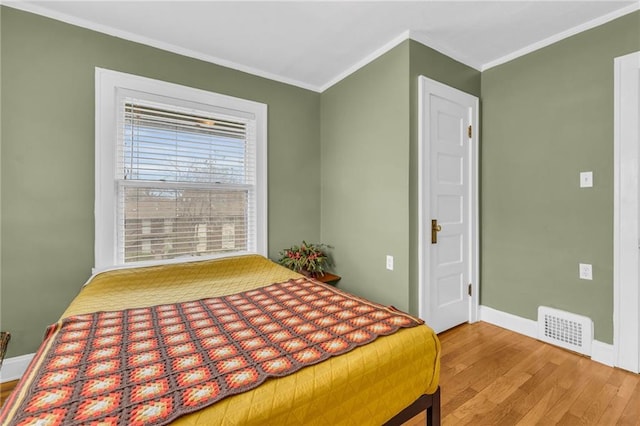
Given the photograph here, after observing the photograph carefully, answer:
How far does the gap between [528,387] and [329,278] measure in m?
1.65

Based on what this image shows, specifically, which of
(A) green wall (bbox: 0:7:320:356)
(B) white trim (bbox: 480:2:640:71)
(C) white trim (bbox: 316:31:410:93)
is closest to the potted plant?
(A) green wall (bbox: 0:7:320:356)

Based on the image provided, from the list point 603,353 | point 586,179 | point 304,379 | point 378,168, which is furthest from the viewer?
point 378,168

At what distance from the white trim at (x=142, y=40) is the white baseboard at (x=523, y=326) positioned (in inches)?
117

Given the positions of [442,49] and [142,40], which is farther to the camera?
[442,49]

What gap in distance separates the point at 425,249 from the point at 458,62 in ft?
5.70

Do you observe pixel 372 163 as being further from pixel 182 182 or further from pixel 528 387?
pixel 528 387

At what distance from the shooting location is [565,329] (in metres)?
2.23

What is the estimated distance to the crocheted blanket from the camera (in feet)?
2.58

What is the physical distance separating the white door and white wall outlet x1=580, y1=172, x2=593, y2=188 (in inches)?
29.4

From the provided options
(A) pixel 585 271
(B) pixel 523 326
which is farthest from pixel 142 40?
(B) pixel 523 326

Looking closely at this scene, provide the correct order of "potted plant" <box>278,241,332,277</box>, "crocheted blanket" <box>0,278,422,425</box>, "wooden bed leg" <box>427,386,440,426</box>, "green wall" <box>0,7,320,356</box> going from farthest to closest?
"potted plant" <box>278,241,332,277</box>, "green wall" <box>0,7,320,356</box>, "wooden bed leg" <box>427,386,440,426</box>, "crocheted blanket" <box>0,278,422,425</box>

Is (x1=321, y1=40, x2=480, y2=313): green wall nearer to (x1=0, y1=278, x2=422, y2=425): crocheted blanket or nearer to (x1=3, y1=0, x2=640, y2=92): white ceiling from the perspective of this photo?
(x1=3, y1=0, x2=640, y2=92): white ceiling

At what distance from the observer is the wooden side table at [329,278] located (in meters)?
2.78

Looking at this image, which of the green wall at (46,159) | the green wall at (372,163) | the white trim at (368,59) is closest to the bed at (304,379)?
the green wall at (46,159)
